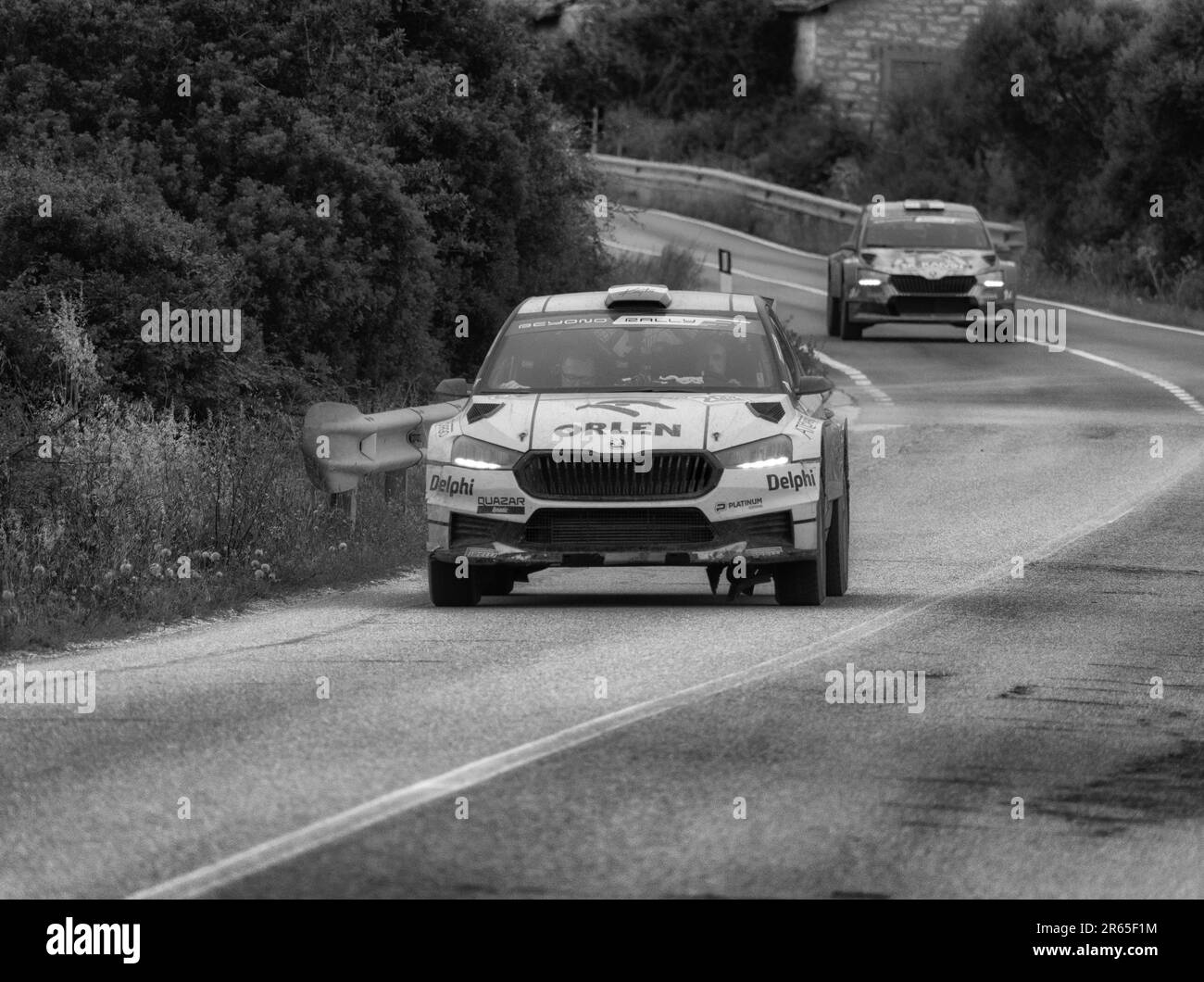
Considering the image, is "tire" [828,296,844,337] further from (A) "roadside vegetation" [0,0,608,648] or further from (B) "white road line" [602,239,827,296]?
(A) "roadside vegetation" [0,0,608,648]

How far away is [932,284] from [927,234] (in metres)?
1.11

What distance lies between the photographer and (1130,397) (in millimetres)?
28922

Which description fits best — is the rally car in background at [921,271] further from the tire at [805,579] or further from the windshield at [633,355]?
the tire at [805,579]

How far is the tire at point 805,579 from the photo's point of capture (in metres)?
13.5

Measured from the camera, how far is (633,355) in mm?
14344

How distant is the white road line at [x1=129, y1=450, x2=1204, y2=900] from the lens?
22.8 feet

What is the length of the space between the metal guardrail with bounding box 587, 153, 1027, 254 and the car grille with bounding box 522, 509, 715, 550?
128ft

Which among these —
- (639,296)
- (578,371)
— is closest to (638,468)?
(578,371)

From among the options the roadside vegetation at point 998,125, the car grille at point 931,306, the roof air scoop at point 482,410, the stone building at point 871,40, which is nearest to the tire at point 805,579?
the roof air scoop at point 482,410

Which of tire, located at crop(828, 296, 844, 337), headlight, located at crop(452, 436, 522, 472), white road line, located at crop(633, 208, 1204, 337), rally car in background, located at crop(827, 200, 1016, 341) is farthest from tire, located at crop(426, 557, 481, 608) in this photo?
tire, located at crop(828, 296, 844, 337)

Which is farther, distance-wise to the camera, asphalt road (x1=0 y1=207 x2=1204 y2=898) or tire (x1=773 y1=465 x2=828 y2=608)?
tire (x1=773 y1=465 x2=828 y2=608)

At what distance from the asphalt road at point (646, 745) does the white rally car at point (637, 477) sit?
1.12 ft

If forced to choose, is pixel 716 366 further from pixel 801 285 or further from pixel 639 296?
pixel 801 285

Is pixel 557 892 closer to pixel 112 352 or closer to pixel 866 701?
pixel 866 701
